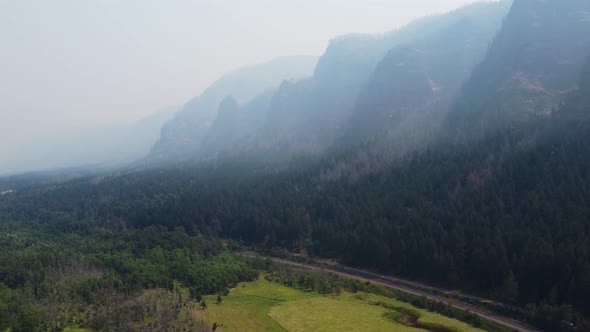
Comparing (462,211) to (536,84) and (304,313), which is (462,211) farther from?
(536,84)

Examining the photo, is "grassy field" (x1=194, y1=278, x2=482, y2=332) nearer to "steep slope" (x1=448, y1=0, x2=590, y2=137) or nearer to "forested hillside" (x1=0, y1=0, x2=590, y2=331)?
"forested hillside" (x1=0, y1=0, x2=590, y2=331)

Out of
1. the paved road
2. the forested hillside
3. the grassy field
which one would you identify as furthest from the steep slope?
the grassy field

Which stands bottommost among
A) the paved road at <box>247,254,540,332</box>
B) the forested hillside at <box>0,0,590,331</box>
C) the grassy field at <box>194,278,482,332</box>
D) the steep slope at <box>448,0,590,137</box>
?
the paved road at <box>247,254,540,332</box>

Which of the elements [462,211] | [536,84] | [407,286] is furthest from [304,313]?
[536,84]

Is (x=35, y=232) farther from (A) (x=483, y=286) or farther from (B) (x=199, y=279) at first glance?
(A) (x=483, y=286)

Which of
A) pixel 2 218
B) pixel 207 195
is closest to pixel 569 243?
pixel 207 195
